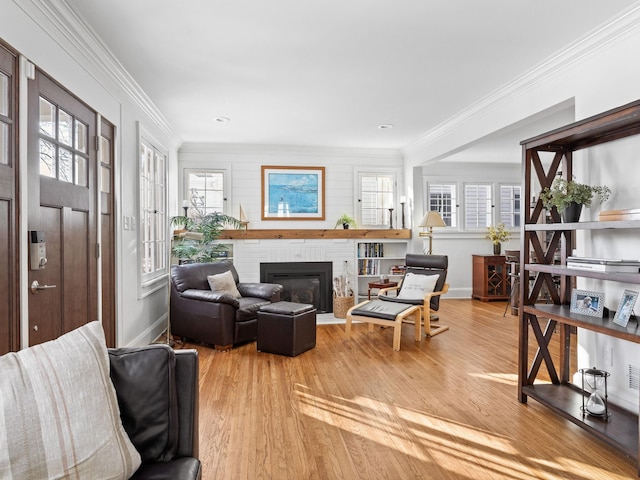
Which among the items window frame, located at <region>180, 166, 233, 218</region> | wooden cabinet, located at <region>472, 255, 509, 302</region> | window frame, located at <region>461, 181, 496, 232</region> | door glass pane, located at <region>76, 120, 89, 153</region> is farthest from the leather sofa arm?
window frame, located at <region>461, 181, 496, 232</region>

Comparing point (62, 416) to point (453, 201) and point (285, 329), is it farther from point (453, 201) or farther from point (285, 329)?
point (453, 201)

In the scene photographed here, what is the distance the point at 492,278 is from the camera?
7582 millimetres

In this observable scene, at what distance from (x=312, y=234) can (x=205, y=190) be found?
1.79m

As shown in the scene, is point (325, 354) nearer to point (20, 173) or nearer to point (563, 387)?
point (563, 387)

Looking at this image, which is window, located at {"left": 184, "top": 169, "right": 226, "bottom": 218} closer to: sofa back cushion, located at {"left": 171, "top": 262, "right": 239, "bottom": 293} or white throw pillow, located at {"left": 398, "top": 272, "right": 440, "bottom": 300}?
sofa back cushion, located at {"left": 171, "top": 262, "right": 239, "bottom": 293}

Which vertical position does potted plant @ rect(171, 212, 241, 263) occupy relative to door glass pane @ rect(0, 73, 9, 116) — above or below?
below

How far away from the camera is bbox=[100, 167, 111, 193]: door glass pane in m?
3.49

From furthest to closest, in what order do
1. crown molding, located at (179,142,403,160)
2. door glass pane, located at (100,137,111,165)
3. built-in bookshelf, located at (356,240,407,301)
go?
built-in bookshelf, located at (356,240,407,301) < crown molding, located at (179,142,403,160) < door glass pane, located at (100,137,111,165)

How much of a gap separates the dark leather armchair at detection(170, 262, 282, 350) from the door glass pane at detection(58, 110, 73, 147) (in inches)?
81.0

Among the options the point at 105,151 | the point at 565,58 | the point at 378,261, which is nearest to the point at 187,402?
the point at 105,151

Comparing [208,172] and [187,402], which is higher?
[208,172]

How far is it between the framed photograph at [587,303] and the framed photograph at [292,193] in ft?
14.3

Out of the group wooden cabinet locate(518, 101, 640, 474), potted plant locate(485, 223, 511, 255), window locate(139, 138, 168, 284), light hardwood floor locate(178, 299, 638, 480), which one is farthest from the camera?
potted plant locate(485, 223, 511, 255)

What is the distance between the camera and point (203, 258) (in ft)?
19.1
